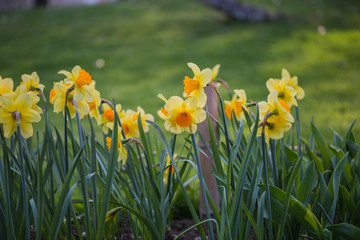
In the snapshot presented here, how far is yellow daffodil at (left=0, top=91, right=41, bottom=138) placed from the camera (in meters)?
1.05

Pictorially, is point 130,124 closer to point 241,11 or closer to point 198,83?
point 198,83

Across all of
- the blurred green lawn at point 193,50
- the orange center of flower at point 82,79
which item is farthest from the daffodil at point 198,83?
the blurred green lawn at point 193,50

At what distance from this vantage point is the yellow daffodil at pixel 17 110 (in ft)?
3.46

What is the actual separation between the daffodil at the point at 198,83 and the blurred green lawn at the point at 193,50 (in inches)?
89.5

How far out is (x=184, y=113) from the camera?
110 cm

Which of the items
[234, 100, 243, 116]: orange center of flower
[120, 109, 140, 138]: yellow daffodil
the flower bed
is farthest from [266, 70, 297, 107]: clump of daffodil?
[120, 109, 140, 138]: yellow daffodil

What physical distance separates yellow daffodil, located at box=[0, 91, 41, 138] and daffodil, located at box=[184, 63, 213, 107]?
451mm

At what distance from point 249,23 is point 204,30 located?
0.88m

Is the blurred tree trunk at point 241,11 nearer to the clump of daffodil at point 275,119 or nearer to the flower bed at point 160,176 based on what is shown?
the flower bed at point 160,176

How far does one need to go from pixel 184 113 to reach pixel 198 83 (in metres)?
0.12

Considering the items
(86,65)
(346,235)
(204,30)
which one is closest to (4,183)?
(346,235)

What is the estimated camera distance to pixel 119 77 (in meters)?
5.46

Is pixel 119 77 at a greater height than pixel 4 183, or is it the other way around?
pixel 4 183

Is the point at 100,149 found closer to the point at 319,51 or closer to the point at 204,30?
the point at 319,51
